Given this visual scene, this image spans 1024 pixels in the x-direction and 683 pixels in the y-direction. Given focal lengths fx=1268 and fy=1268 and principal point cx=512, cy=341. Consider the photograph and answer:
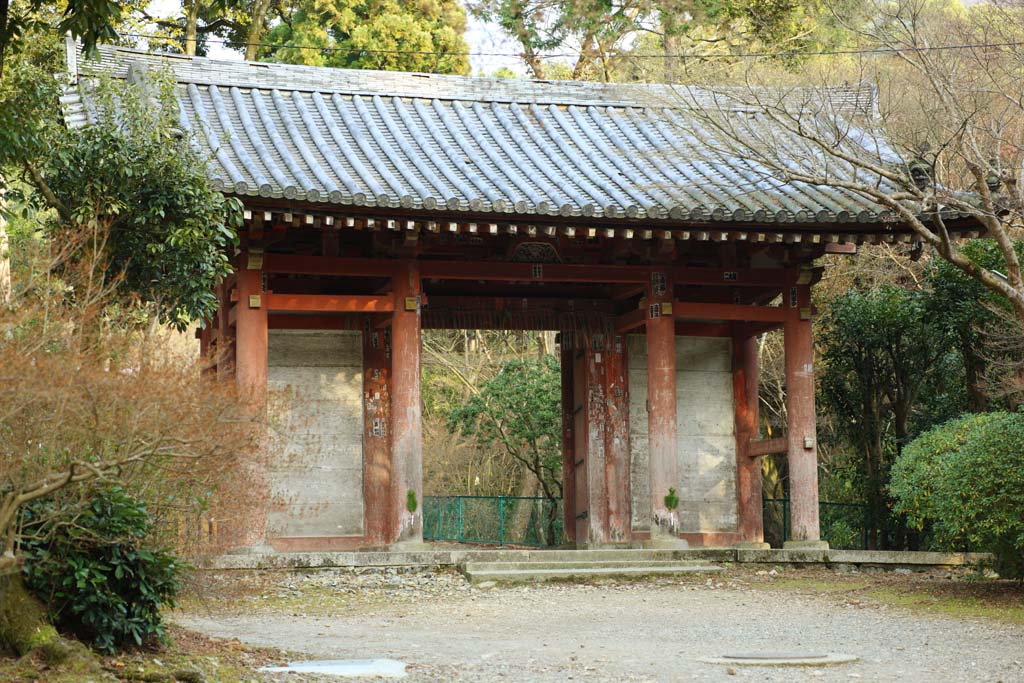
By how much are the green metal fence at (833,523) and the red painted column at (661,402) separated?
4.59m

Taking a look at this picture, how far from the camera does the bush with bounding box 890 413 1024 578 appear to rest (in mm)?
11148

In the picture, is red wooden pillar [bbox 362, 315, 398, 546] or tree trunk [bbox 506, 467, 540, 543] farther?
tree trunk [bbox 506, 467, 540, 543]

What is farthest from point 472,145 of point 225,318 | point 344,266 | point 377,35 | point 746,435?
point 377,35

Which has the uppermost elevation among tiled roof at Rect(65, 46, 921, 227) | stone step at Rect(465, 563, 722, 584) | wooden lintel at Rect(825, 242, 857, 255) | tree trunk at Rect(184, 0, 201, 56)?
tree trunk at Rect(184, 0, 201, 56)

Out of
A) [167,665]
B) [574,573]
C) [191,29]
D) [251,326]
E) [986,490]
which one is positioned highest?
[191,29]

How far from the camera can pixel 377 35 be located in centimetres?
2728

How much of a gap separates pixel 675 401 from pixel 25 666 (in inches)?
372

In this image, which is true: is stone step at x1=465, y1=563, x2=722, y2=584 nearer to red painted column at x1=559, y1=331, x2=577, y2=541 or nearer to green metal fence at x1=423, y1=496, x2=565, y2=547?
red painted column at x1=559, y1=331, x2=577, y2=541

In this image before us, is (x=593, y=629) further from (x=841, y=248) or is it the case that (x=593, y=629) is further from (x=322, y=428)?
(x=841, y=248)

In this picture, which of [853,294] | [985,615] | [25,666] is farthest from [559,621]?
[853,294]

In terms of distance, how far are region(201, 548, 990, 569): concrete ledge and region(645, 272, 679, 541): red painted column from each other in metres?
0.67

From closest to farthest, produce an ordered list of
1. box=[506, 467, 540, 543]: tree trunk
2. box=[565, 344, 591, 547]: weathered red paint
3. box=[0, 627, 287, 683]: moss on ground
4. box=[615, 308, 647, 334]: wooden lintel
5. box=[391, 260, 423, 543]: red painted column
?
box=[0, 627, 287, 683]: moss on ground → box=[391, 260, 423, 543]: red painted column → box=[615, 308, 647, 334]: wooden lintel → box=[565, 344, 591, 547]: weathered red paint → box=[506, 467, 540, 543]: tree trunk

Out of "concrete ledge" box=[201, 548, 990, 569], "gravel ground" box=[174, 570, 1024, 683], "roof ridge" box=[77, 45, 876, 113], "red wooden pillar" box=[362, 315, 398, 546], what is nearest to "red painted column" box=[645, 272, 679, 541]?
"concrete ledge" box=[201, 548, 990, 569]

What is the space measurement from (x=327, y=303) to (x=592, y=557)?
3.97 metres
